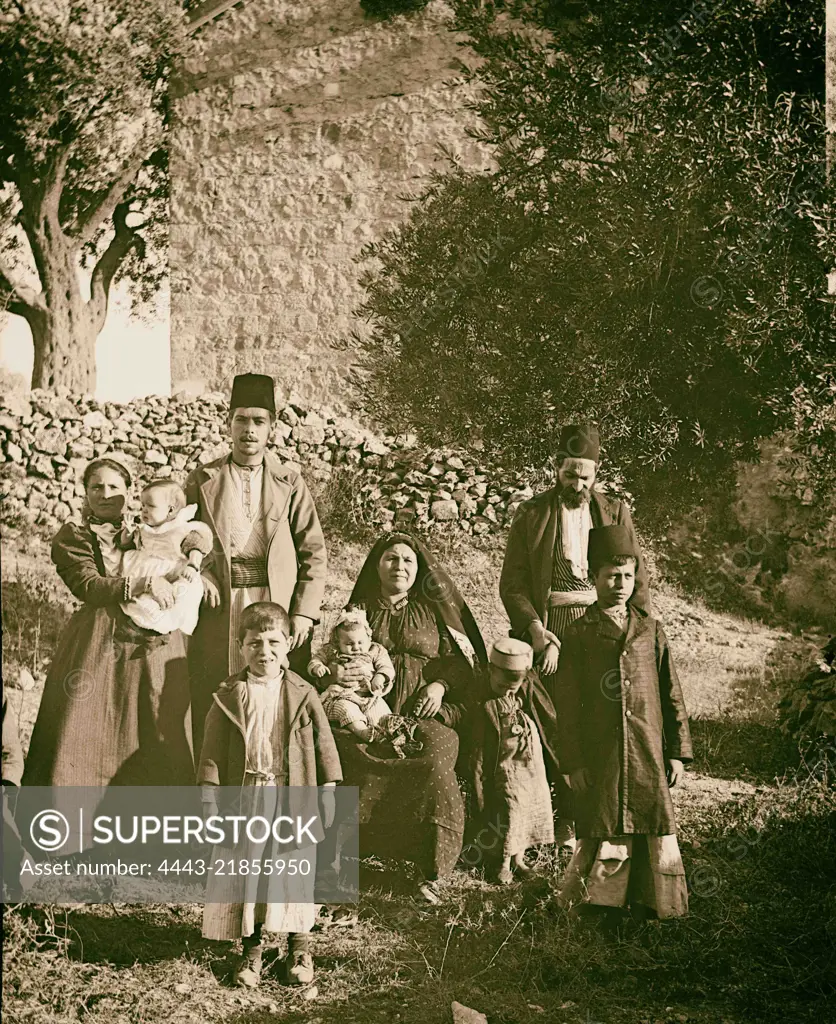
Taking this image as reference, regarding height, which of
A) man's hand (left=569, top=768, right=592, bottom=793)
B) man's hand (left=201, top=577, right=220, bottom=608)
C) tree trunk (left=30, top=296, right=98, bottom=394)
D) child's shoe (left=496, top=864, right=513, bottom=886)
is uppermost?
tree trunk (left=30, top=296, right=98, bottom=394)

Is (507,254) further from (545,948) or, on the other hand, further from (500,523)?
(545,948)

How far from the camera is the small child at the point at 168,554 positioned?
4.06 metres

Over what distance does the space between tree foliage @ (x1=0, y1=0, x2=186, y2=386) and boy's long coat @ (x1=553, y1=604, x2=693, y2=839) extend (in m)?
2.48

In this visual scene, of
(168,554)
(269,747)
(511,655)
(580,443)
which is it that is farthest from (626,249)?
(269,747)

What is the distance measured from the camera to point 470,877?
4.05m

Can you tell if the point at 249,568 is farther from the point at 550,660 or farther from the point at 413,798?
the point at 550,660

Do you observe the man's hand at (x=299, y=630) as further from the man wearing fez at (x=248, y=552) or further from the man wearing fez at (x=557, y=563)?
the man wearing fez at (x=557, y=563)

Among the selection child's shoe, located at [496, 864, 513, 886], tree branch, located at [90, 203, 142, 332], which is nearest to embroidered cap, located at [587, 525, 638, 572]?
child's shoe, located at [496, 864, 513, 886]

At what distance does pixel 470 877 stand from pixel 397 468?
1739 mm

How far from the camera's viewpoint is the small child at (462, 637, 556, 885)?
13.2 feet

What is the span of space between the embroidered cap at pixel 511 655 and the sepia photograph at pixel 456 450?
6 centimetres

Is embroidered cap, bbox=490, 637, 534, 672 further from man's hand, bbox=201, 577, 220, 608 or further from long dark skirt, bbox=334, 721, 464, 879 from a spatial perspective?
man's hand, bbox=201, 577, 220, 608

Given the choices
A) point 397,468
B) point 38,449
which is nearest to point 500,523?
point 397,468

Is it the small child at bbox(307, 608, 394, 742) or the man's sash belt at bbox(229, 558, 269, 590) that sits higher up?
the man's sash belt at bbox(229, 558, 269, 590)
